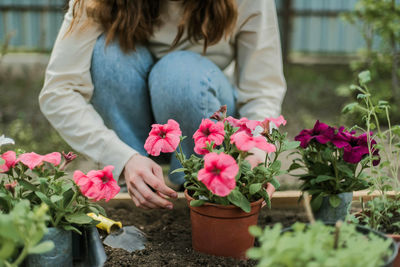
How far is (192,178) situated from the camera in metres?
1.44

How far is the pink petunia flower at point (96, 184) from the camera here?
129cm

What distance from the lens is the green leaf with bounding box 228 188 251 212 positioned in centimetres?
135

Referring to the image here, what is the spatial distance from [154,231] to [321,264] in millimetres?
1005

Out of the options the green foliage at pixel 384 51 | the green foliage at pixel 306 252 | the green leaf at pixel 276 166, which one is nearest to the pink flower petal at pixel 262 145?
the green leaf at pixel 276 166

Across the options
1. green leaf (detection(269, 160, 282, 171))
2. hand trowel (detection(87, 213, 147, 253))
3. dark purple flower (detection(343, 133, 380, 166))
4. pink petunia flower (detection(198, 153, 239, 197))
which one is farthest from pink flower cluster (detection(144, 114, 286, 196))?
hand trowel (detection(87, 213, 147, 253))

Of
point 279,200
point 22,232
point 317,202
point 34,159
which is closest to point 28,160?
point 34,159

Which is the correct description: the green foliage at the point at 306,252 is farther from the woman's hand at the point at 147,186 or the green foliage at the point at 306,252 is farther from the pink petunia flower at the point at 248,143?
the woman's hand at the point at 147,186

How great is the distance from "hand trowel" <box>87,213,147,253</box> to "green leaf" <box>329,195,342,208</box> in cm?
65

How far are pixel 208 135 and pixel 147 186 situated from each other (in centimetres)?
32

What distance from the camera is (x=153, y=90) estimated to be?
1.96m

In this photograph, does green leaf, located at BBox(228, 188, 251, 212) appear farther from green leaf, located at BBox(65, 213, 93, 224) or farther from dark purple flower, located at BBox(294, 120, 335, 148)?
green leaf, located at BBox(65, 213, 93, 224)

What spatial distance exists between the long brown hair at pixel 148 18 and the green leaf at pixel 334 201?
830 mm

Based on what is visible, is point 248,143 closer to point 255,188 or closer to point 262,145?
point 262,145

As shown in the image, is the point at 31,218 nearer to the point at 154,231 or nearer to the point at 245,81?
the point at 154,231
